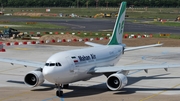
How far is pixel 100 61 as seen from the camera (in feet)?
153

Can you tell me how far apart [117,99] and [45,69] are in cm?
684

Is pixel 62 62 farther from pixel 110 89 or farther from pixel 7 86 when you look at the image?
pixel 7 86

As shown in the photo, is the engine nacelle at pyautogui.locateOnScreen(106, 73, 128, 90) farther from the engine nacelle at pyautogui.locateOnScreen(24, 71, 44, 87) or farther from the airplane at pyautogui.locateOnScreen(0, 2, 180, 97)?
the engine nacelle at pyautogui.locateOnScreen(24, 71, 44, 87)

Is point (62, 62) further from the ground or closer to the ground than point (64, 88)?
further from the ground

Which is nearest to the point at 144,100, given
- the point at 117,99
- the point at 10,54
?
the point at 117,99

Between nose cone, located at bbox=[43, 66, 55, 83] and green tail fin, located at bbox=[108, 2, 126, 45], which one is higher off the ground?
green tail fin, located at bbox=[108, 2, 126, 45]

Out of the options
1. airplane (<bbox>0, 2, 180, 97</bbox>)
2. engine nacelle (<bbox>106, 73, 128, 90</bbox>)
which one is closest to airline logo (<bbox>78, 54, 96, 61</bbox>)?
airplane (<bbox>0, 2, 180, 97</bbox>)

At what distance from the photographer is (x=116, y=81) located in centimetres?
4269

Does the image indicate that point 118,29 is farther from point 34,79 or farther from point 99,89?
point 34,79

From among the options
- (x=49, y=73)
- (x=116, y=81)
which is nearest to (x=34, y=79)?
(x=49, y=73)

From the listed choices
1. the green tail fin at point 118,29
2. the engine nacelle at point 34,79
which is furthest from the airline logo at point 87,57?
the green tail fin at point 118,29

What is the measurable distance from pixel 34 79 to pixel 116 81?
7.82 m

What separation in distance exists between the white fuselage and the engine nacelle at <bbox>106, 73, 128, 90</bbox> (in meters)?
2.56

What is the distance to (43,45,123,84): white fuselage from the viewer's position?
131ft
